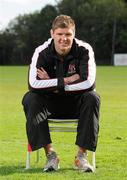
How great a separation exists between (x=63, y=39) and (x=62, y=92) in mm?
553

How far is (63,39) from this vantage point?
6.00 metres

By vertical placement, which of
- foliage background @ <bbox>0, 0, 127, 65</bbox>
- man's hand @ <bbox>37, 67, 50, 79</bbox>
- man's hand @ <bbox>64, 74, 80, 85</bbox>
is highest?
man's hand @ <bbox>37, 67, 50, 79</bbox>

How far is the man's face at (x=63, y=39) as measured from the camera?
599cm

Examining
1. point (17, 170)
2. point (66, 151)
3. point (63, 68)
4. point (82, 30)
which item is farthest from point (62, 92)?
point (82, 30)

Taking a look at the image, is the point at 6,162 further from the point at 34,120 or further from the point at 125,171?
the point at 125,171

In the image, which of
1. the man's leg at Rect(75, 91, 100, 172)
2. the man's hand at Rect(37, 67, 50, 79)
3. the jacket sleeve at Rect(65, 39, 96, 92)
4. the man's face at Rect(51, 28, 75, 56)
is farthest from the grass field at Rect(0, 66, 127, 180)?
the man's face at Rect(51, 28, 75, 56)

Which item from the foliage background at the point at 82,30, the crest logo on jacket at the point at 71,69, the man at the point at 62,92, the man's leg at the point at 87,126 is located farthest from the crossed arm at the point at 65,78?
the foliage background at the point at 82,30

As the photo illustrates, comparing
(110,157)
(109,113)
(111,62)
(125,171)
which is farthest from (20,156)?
(111,62)

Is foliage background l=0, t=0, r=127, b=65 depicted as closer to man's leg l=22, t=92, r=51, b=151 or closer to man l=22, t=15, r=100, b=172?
man l=22, t=15, r=100, b=172

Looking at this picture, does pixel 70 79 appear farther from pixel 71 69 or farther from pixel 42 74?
pixel 42 74

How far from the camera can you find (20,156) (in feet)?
22.3

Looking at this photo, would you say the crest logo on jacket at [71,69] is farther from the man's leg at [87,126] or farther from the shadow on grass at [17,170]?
the shadow on grass at [17,170]

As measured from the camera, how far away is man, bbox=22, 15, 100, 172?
5777 mm

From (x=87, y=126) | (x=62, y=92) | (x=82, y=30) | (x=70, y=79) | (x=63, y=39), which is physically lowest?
(x=82, y=30)
